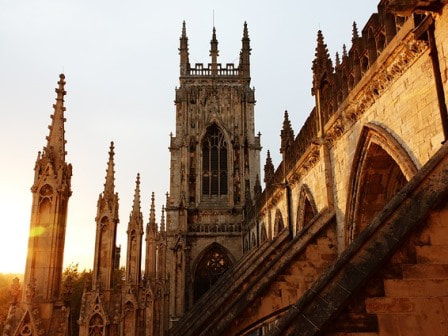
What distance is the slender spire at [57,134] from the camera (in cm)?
699

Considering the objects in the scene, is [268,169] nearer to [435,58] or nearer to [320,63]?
[320,63]

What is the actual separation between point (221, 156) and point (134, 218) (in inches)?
654

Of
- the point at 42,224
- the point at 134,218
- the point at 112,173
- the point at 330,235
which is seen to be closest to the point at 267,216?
the point at 134,218

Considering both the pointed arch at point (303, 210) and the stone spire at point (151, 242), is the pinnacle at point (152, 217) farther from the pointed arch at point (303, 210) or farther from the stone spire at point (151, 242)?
the pointed arch at point (303, 210)

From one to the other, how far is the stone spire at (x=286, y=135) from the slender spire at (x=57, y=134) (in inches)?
361

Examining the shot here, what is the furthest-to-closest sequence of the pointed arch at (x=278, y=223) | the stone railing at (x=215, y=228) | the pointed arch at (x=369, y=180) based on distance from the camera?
the stone railing at (x=215, y=228), the pointed arch at (x=278, y=223), the pointed arch at (x=369, y=180)

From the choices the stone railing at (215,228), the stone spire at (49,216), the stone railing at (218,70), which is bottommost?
the stone spire at (49,216)

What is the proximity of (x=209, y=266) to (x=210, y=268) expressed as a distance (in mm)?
154

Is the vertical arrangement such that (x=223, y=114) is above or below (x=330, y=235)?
above

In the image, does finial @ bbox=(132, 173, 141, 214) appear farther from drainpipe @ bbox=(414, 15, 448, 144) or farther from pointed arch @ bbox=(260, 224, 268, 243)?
drainpipe @ bbox=(414, 15, 448, 144)

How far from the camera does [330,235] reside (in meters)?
9.05

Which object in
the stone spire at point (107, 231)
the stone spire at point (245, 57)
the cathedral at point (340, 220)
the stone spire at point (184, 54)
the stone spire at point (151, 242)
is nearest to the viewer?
the cathedral at point (340, 220)

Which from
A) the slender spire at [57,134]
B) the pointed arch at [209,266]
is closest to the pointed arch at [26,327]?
the slender spire at [57,134]

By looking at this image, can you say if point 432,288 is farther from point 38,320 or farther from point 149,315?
point 149,315
